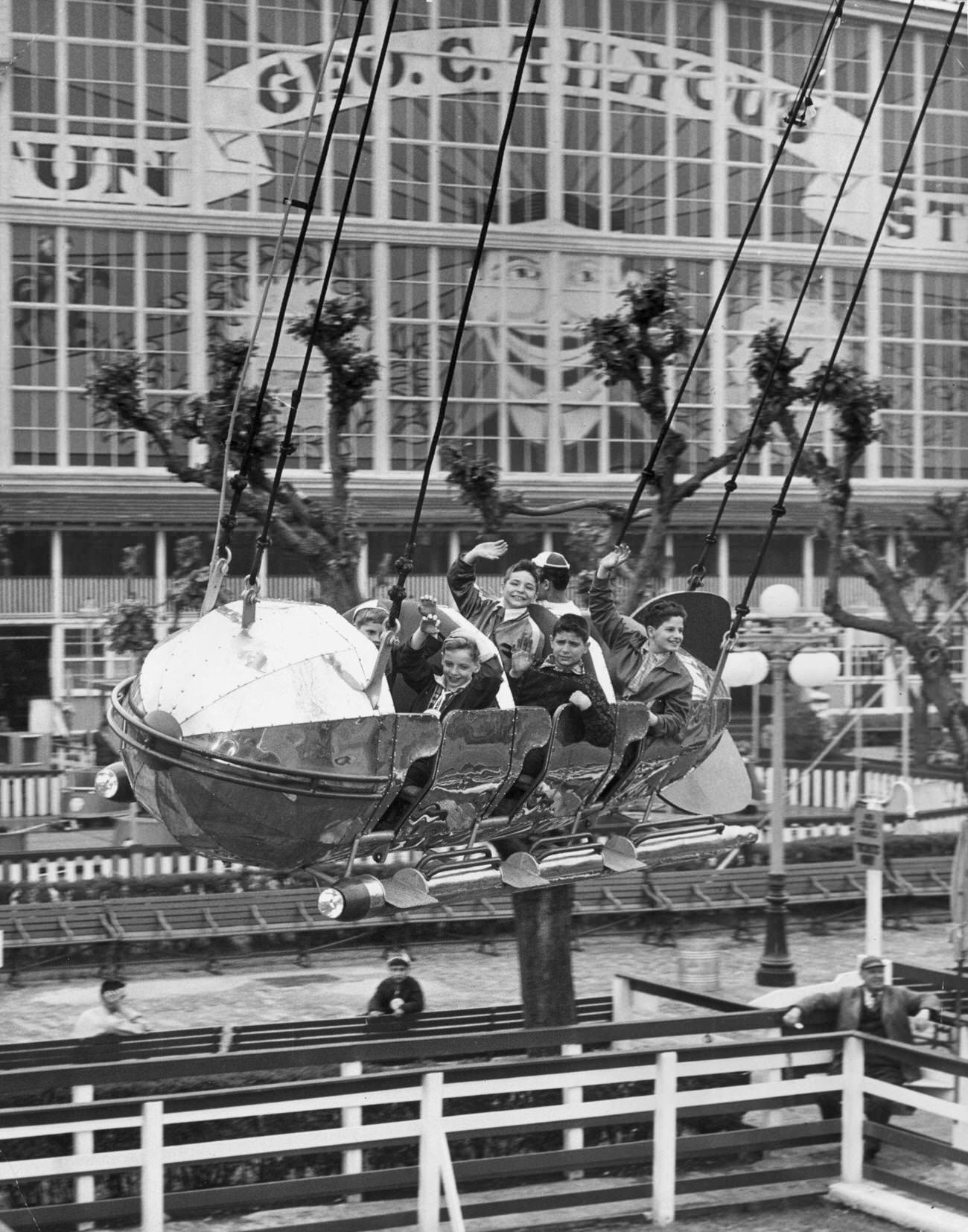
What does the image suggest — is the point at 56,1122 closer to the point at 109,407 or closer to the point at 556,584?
the point at 556,584

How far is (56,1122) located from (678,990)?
4805 millimetres

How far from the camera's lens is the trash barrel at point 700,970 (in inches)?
736

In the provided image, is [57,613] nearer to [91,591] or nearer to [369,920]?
[91,591]

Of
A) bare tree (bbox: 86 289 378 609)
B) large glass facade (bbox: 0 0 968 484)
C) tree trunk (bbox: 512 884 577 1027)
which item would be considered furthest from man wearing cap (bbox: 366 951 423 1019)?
large glass facade (bbox: 0 0 968 484)

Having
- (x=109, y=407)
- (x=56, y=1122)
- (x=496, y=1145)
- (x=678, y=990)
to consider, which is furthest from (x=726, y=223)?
(x=56, y=1122)

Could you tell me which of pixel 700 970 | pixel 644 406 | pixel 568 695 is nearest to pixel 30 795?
pixel 700 970

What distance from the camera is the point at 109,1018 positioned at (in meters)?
12.6

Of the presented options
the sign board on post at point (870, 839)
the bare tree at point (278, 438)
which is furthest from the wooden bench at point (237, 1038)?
the sign board on post at point (870, 839)

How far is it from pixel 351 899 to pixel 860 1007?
5306mm

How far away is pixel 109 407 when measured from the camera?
54.6 ft

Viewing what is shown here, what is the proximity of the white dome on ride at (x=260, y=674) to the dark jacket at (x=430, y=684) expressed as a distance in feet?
1.93

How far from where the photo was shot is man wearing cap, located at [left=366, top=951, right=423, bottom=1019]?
14.0 m

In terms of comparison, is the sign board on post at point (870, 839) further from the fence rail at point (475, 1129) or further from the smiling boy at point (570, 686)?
the smiling boy at point (570, 686)

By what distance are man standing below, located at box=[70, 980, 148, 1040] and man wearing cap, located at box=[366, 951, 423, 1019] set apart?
203cm
